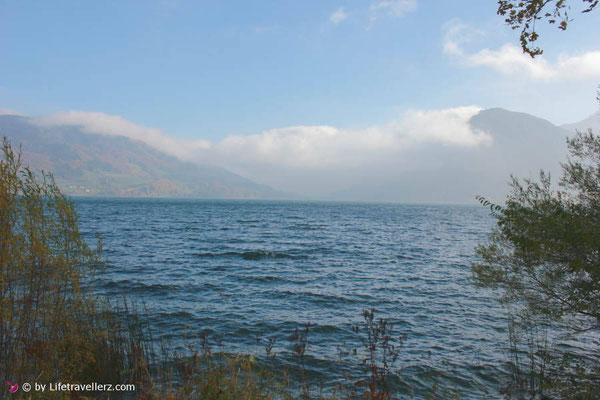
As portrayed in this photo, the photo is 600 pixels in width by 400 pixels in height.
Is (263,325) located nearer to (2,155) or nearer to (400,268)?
(2,155)

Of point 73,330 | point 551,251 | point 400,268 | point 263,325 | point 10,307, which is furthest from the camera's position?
point 400,268

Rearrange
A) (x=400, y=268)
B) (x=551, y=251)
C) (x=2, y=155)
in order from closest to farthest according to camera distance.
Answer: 1. (x=2, y=155)
2. (x=551, y=251)
3. (x=400, y=268)

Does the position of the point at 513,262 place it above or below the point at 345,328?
above

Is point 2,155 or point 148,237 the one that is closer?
point 2,155

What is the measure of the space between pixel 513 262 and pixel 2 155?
15234 millimetres

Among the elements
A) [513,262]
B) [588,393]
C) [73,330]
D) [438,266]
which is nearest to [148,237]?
[438,266]

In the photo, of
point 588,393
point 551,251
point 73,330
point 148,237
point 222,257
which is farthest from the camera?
point 148,237

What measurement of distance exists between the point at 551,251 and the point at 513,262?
2.20 meters

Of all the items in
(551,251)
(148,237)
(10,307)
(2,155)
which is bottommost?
(148,237)

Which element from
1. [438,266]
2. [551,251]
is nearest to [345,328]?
[551,251]

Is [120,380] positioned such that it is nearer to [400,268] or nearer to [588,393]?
[588,393]

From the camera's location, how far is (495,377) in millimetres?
10680

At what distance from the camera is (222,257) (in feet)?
99.5

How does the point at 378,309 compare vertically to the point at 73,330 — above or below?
below
